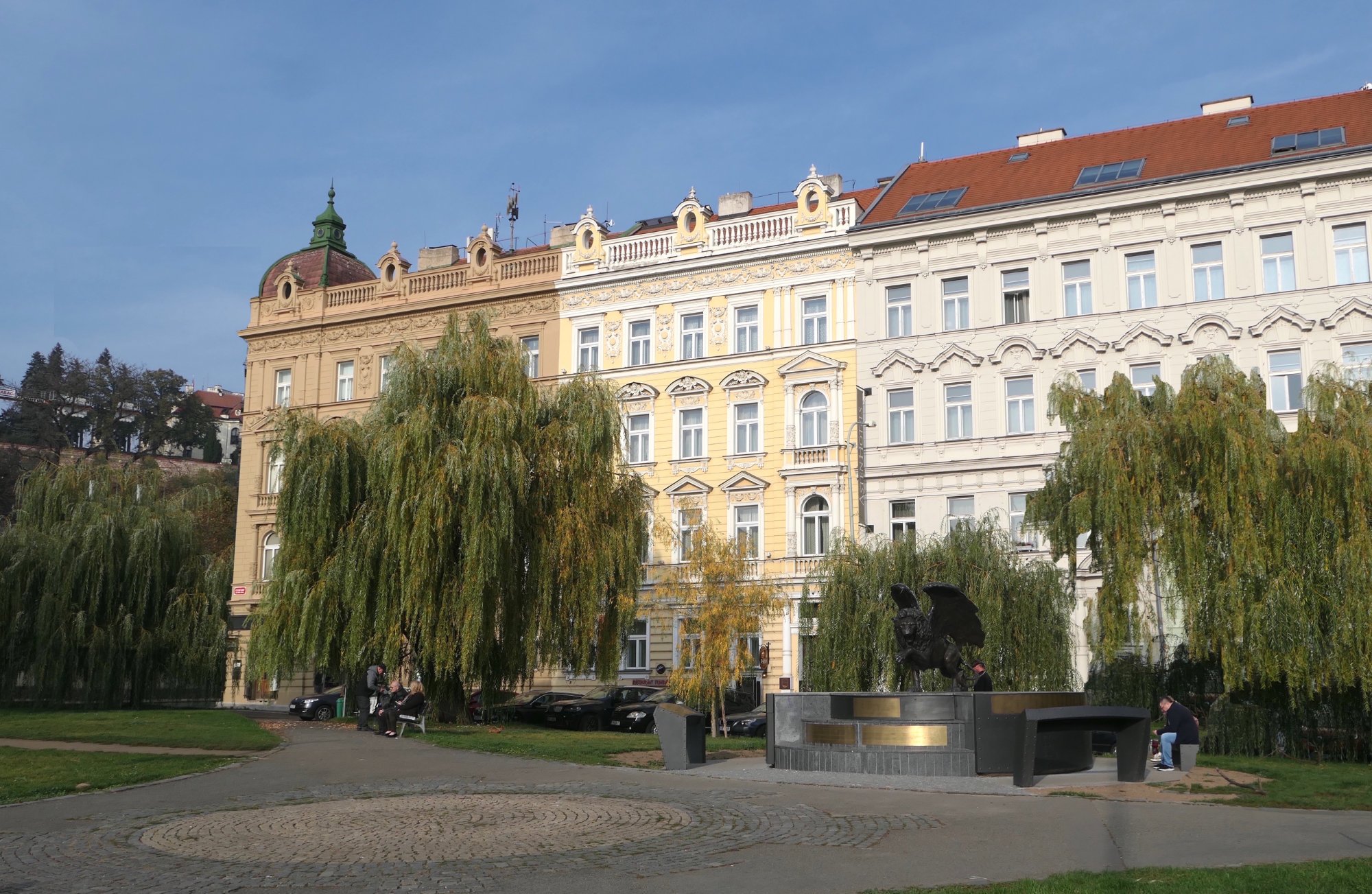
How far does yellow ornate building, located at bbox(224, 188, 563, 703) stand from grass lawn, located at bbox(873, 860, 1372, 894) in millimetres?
37298

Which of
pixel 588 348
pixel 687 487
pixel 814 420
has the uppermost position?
pixel 588 348

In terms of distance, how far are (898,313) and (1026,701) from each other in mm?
24273

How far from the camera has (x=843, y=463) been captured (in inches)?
1592

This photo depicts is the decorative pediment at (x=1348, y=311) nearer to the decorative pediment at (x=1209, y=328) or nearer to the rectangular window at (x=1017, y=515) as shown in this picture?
the decorative pediment at (x=1209, y=328)

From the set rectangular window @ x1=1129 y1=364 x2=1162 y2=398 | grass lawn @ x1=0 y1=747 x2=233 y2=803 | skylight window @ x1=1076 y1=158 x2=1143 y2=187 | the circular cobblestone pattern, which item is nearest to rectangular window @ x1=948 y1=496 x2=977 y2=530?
rectangular window @ x1=1129 y1=364 x2=1162 y2=398

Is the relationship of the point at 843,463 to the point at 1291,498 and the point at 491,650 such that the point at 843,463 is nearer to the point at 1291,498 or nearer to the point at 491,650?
the point at 491,650

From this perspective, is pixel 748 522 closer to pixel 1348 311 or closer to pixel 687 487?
pixel 687 487

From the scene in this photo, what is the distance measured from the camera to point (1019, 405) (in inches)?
1544

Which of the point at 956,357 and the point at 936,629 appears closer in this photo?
the point at 936,629

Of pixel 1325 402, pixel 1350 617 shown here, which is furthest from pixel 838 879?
pixel 1325 402

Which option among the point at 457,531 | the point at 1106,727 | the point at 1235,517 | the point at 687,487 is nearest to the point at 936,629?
the point at 1106,727

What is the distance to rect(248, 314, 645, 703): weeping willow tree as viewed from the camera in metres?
27.6

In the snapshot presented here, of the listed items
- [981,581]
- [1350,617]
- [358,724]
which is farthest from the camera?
[981,581]

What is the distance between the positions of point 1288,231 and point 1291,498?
57.0 ft
